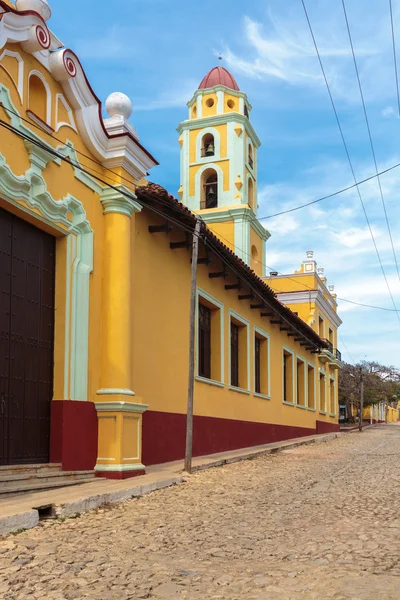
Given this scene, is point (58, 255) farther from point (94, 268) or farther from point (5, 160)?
point (5, 160)

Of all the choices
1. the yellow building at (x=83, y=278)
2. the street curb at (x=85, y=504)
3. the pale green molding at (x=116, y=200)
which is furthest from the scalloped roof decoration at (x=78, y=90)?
the street curb at (x=85, y=504)

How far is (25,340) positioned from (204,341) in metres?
6.36

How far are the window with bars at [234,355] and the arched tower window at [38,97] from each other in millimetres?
8717

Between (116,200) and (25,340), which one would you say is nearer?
(25,340)

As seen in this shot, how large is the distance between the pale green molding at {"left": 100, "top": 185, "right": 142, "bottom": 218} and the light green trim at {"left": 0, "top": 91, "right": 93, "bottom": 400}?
1.68 feet

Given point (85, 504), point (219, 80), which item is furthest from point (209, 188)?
point (85, 504)

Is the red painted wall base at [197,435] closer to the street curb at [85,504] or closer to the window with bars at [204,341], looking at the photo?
the street curb at [85,504]

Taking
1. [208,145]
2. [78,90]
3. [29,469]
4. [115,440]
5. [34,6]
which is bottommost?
[29,469]

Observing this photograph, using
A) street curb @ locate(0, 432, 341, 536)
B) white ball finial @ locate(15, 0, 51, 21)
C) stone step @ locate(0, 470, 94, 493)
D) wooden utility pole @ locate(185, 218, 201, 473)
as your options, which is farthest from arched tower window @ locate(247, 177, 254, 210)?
stone step @ locate(0, 470, 94, 493)

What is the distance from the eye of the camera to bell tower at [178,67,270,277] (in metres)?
29.0

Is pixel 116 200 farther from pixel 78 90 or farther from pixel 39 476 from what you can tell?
pixel 39 476

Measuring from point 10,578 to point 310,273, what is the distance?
25.4 meters

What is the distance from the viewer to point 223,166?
29578mm

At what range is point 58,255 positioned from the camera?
8977 millimetres
